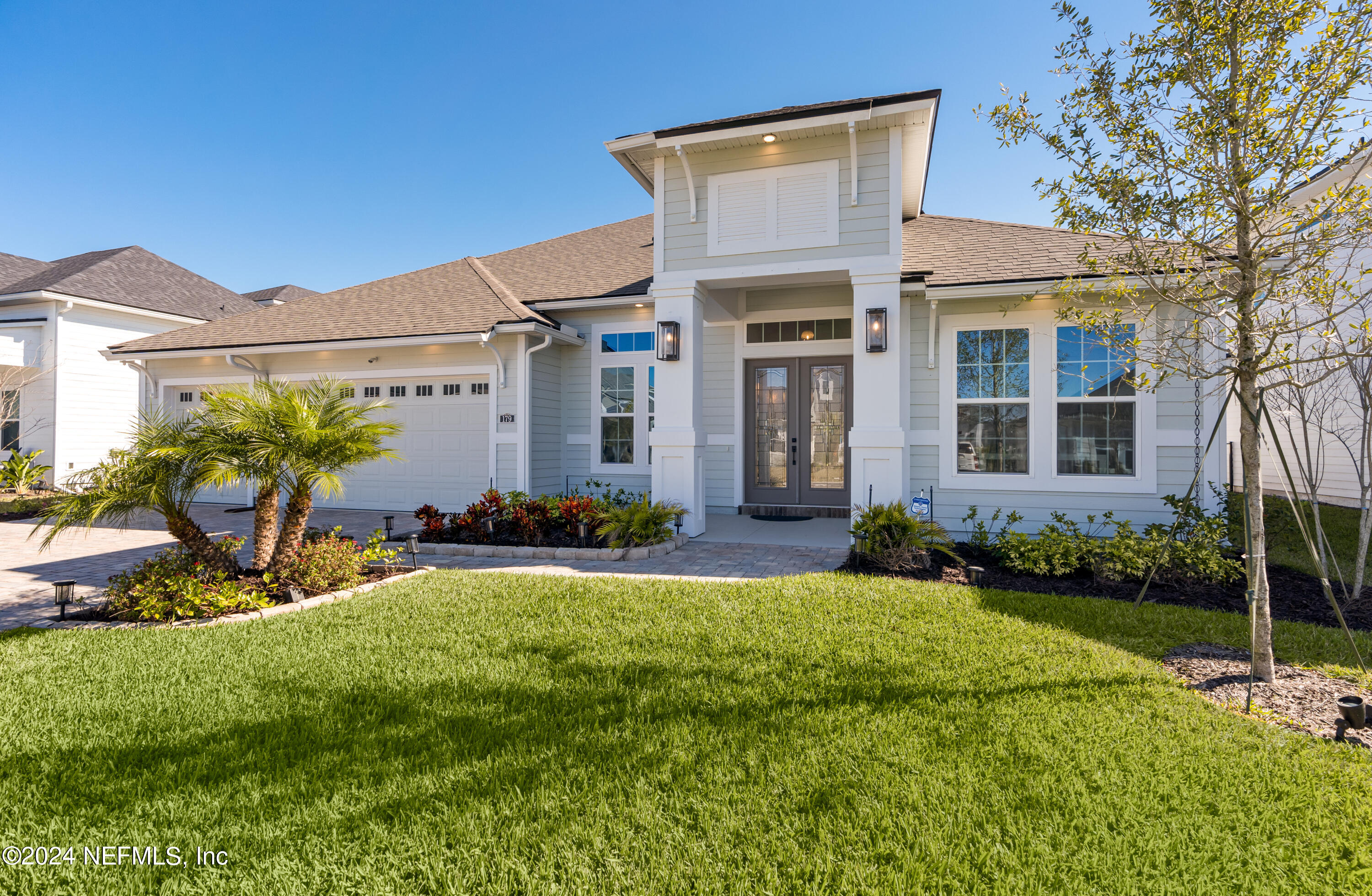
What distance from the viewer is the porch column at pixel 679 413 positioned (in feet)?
26.6

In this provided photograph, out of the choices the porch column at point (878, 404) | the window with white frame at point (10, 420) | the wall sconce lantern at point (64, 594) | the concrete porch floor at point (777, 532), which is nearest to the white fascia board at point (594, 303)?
the porch column at point (878, 404)

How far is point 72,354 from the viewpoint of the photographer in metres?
14.6

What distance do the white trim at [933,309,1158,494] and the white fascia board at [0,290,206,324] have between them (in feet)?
61.6

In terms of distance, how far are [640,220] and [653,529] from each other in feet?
27.4

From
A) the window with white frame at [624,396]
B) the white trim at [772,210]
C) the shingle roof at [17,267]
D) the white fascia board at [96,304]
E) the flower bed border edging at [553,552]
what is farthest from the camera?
the shingle roof at [17,267]

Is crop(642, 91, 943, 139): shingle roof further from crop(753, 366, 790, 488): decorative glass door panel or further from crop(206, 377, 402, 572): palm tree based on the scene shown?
crop(206, 377, 402, 572): palm tree

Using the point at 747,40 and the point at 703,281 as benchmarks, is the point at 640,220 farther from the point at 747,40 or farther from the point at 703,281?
the point at 703,281

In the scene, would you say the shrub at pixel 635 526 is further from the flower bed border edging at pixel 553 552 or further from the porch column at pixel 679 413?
the porch column at pixel 679 413

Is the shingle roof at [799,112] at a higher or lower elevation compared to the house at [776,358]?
higher

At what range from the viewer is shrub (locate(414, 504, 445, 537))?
309 inches

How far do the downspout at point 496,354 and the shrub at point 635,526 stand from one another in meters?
3.48

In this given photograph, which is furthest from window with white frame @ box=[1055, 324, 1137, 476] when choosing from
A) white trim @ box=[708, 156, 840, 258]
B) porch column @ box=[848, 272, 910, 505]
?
white trim @ box=[708, 156, 840, 258]

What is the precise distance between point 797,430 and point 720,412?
51.4 inches

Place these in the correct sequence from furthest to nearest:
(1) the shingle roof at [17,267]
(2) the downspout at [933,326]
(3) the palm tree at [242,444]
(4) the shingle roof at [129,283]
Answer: (1) the shingle roof at [17,267] < (4) the shingle roof at [129,283] < (2) the downspout at [933,326] < (3) the palm tree at [242,444]
